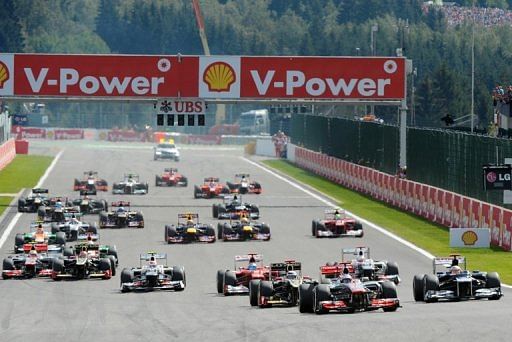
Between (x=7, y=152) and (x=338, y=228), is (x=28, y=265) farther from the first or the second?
(x=7, y=152)

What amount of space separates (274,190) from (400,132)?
34.6 ft

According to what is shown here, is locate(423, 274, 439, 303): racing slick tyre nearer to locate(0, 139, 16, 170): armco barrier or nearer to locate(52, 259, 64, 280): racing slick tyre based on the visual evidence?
locate(52, 259, 64, 280): racing slick tyre

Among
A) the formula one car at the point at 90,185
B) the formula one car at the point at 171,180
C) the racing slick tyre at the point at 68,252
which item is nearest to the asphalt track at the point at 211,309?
the racing slick tyre at the point at 68,252

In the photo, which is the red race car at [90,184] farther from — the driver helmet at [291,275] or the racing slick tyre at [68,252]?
the driver helmet at [291,275]

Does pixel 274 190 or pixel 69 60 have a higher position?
pixel 69 60

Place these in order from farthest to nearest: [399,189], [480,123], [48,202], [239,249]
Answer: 1. [480,123]
2. [399,189]
3. [48,202]
4. [239,249]

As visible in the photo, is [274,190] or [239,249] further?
[274,190]

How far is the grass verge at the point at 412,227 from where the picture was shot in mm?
39750

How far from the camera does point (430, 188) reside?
180 ft

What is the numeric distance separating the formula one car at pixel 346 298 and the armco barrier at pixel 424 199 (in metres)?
15.8

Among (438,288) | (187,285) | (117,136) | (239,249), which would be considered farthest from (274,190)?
(117,136)

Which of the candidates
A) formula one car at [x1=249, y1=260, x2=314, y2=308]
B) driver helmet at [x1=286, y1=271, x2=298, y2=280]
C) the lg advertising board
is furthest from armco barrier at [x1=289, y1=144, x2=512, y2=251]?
formula one car at [x1=249, y1=260, x2=314, y2=308]

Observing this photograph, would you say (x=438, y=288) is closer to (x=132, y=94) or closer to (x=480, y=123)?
(x=132, y=94)

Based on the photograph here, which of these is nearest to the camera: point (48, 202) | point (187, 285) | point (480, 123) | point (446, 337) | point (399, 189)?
point (446, 337)
